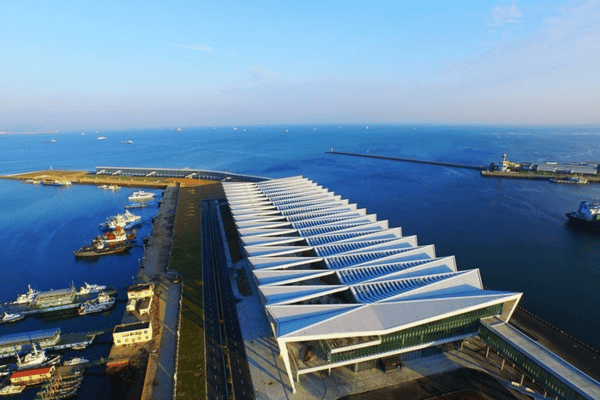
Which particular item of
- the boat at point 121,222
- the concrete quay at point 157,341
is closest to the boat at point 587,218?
the concrete quay at point 157,341

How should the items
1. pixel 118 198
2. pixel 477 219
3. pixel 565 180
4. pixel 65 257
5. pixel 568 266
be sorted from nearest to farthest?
1. pixel 568 266
2. pixel 65 257
3. pixel 477 219
4. pixel 118 198
5. pixel 565 180

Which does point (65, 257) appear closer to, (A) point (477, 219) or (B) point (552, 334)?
(B) point (552, 334)

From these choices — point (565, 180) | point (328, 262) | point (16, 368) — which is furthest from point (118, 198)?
point (565, 180)

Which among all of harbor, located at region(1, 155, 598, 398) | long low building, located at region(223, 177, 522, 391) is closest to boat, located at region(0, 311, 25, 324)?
harbor, located at region(1, 155, 598, 398)

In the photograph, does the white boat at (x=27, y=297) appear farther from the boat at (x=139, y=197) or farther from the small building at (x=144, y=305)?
the boat at (x=139, y=197)

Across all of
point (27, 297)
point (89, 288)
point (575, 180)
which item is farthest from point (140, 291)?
point (575, 180)

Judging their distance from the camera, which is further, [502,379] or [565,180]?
[565,180]

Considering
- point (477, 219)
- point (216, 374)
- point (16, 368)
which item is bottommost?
point (16, 368)
